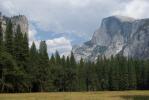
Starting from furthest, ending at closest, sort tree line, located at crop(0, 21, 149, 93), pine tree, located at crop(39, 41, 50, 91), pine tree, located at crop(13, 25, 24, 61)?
pine tree, located at crop(39, 41, 50, 91) → pine tree, located at crop(13, 25, 24, 61) → tree line, located at crop(0, 21, 149, 93)

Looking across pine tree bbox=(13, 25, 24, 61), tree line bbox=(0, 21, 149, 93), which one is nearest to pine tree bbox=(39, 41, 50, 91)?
tree line bbox=(0, 21, 149, 93)

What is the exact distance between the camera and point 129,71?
169000 millimetres

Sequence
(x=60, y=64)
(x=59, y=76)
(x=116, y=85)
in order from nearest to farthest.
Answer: (x=59, y=76) → (x=60, y=64) → (x=116, y=85)

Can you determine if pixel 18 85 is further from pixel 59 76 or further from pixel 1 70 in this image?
pixel 59 76

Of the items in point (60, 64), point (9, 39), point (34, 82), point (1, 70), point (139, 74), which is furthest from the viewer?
point (139, 74)

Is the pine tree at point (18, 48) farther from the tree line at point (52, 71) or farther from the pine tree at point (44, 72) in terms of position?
→ the pine tree at point (44, 72)

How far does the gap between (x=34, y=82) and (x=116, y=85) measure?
59700 millimetres

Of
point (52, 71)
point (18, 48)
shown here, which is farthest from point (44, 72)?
point (18, 48)

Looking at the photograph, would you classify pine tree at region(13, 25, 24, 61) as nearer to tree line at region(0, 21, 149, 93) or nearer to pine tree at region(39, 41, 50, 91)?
tree line at region(0, 21, 149, 93)

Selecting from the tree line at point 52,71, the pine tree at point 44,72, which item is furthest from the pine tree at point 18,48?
the pine tree at point 44,72

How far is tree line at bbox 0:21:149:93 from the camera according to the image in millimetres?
92062

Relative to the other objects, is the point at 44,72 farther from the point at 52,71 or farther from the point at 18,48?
the point at 18,48

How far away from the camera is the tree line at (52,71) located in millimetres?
92062

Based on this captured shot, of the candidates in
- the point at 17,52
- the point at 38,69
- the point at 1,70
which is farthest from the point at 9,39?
the point at 38,69
